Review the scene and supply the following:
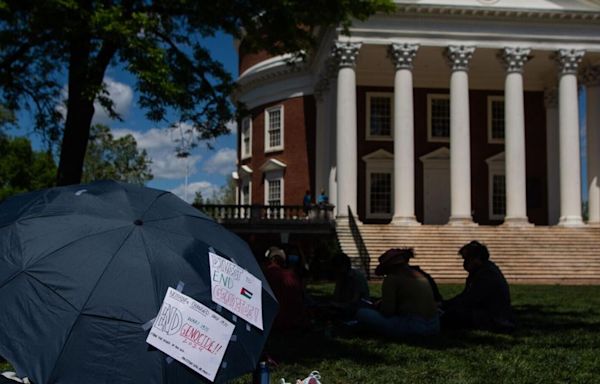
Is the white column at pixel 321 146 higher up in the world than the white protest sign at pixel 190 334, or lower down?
higher up

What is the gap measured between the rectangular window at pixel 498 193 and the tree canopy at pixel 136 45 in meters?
22.7

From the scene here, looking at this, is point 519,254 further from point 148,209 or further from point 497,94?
point 148,209

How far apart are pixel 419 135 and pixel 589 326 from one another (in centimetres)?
2536

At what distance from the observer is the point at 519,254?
25.6 m

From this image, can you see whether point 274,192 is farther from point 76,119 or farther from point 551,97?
point 76,119

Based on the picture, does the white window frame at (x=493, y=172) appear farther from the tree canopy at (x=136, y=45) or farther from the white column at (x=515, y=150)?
the tree canopy at (x=136, y=45)

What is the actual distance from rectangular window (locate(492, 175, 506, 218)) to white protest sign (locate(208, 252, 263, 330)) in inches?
1313

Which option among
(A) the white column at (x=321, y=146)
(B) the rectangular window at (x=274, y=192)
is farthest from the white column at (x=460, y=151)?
(B) the rectangular window at (x=274, y=192)

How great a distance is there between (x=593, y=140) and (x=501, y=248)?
9.58 m

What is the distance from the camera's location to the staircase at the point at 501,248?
2414 centimetres

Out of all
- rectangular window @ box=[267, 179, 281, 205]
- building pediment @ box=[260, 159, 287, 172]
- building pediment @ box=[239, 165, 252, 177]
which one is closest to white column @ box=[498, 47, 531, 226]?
building pediment @ box=[260, 159, 287, 172]

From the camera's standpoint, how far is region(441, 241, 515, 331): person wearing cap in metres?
9.38

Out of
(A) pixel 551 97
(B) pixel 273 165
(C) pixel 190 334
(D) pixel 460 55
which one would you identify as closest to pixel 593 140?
(A) pixel 551 97

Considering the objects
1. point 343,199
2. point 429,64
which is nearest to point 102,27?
point 343,199
